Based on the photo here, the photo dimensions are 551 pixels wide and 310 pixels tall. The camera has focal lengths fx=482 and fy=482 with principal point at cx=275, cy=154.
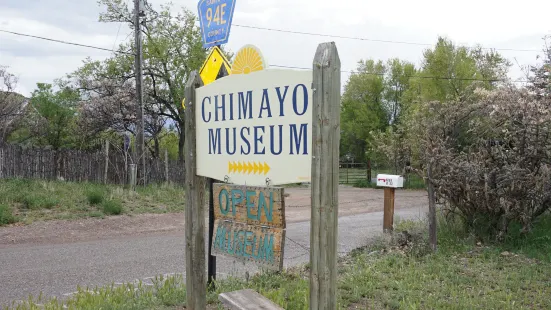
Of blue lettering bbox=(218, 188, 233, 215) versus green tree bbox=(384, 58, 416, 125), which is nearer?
blue lettering bbox=(218, 188, 233, 215)

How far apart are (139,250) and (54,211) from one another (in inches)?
183

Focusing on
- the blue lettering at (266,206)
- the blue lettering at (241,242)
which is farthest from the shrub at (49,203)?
the blue lettering at (266,206)

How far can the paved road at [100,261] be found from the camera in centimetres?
597

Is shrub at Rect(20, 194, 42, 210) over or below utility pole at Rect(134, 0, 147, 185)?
below

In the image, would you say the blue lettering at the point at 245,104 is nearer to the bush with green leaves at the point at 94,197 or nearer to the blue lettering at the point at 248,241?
the blue lettering at the point at 248,241

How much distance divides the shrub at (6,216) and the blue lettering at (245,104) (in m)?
9.05

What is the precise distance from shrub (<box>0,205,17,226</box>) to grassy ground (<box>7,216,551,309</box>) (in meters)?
6.54

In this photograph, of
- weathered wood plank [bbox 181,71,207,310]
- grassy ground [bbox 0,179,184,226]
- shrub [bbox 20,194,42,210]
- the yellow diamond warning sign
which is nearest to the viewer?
weathered wood plank [bbox 181,71,207,310]

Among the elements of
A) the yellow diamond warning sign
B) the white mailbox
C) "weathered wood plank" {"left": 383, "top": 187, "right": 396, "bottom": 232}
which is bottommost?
"weathered wood plank" {"left": 383, "top": 187, "right": 396, "bottom": 232}

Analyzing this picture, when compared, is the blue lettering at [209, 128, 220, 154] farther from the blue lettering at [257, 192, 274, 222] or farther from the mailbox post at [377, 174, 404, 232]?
the mailbox post at [377, 174, 404, 232]

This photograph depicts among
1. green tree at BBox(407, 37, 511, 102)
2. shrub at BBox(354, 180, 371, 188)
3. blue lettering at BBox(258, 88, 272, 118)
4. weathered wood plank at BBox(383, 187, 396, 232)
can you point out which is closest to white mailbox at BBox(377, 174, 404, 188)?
weathered wood plank at BBox(383, 187, 396, 232)

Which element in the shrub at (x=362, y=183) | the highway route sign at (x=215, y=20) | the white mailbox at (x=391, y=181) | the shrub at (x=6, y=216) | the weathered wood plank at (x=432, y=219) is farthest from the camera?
the shrub at (x=362, y=183)

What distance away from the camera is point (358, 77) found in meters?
34.2

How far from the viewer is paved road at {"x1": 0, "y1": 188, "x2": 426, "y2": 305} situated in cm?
597
